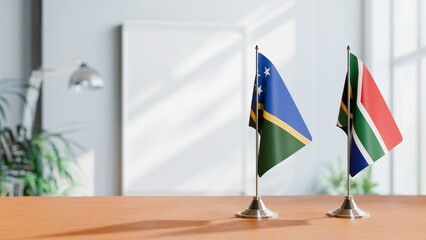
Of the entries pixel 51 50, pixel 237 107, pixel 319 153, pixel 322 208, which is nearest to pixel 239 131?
pixel 237 107

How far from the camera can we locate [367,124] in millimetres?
1629

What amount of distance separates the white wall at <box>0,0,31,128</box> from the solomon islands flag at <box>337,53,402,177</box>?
14.3 feet

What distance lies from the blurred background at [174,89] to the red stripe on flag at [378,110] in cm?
413

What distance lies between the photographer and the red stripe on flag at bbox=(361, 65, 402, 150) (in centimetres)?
163

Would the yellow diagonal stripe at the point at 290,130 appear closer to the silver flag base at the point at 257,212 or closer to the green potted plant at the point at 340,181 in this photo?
the silver flag base at the point at 257,212

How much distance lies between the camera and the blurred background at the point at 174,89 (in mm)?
5691

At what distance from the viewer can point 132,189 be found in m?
5.73

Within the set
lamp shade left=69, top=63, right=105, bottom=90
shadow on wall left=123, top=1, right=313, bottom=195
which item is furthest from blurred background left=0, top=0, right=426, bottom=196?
lamp shade left=69, top=63, right=105, bottom=90

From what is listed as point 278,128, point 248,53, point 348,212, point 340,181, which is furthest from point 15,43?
point 348,212

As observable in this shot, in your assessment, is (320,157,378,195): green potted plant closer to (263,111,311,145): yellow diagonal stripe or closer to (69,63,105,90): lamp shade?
(69,63,105,90): lamp shade

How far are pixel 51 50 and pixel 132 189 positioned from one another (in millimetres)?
1407

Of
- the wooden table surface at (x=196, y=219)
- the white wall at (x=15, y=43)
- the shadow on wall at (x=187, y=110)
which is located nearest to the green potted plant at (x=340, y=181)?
the shadow on wall at (x=187, y=110)

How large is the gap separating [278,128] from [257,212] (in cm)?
21

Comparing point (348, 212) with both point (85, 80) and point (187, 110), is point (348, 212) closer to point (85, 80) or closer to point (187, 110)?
point (85, 80)
